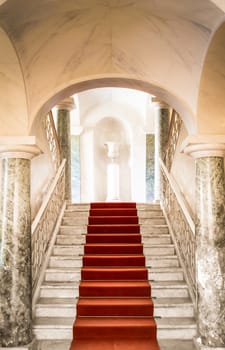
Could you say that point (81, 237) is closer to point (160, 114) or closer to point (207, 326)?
point (207, 326)

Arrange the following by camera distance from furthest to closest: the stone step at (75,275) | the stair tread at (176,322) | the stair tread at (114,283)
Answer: the stone step at (75,275)
the stair tread at (114,283)
the stair tread at (176,322)

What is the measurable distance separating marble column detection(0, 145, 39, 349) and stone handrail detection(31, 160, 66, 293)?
82cm

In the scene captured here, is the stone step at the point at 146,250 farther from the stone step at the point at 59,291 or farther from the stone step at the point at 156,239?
the stone step at the point at 59,291

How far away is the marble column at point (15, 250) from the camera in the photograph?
4348mm

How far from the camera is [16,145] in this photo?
175 inches

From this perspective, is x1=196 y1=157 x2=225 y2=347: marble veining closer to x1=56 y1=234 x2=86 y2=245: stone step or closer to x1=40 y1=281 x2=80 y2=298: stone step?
x1=40 y1=281 x2=80 y2=298: stone step

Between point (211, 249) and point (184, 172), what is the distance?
3176 millimetres

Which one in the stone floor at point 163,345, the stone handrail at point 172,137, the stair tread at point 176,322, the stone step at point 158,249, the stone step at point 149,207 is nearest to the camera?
the stone floor at point 163,345

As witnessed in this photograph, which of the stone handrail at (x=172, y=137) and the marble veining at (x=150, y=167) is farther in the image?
the marble veining at (x=150, y=167)

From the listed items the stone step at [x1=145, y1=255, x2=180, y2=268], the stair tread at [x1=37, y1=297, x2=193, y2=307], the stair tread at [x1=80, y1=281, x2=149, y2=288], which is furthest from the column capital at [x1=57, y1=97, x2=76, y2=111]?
the stair tread at [x1=37, y1=297, x2=193, y2=307]

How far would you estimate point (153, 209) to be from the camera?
8.01 m

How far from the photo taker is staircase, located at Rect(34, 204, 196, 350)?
193 inches

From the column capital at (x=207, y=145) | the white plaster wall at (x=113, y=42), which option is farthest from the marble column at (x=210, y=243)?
the white plaster wall at (x=113, y=42)

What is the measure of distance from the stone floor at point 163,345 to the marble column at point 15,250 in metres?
0.29
